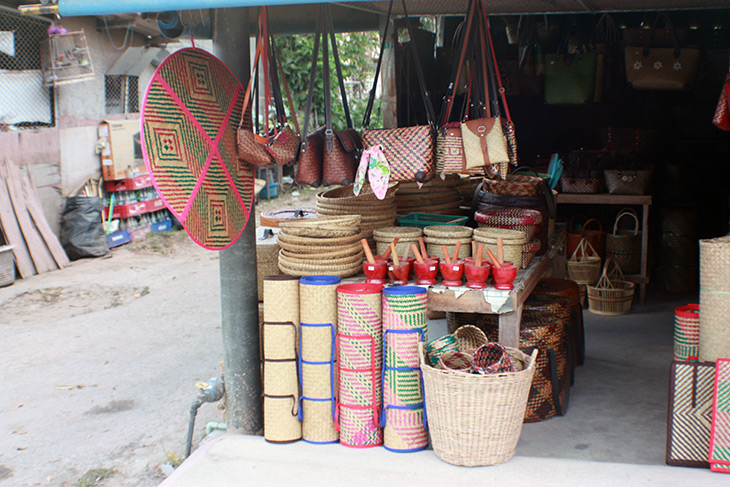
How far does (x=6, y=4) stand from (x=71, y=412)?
218 inches

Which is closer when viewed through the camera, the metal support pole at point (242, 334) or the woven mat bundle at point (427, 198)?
the metal support pole at point (242, 334)

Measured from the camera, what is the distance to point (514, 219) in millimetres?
3736

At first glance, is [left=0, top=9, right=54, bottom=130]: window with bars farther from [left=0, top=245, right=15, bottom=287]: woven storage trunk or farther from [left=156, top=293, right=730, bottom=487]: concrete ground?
[left=156, top=293, right=730, bottom=487]: concrete ground

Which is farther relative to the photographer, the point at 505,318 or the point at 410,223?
the point at 410,223

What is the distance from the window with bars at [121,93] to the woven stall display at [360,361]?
27.7ft

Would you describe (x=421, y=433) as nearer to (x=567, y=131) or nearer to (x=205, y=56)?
(x=205, y=56)

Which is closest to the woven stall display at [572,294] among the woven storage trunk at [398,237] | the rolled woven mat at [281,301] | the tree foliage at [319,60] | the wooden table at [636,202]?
the woven storage trunk at [398,237]

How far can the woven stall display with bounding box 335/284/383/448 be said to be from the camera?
9.97 ft

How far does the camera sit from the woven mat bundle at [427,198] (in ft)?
14.5

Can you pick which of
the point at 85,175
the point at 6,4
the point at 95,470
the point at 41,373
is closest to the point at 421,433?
the point at 95,470

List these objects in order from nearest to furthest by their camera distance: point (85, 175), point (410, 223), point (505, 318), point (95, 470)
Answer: point (505, 318) < point (95, 470) < point (410, 223) < point (85, 175)

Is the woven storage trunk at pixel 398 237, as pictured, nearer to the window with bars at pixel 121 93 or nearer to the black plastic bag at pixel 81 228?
the black plastic bag at pixel 81 228

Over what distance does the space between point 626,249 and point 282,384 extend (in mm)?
4438

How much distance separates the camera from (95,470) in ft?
12.0
